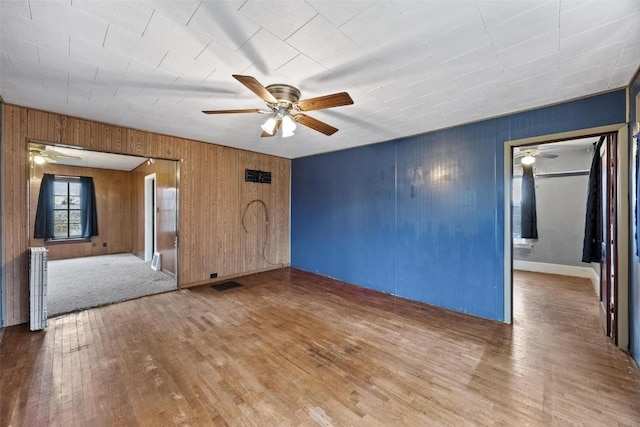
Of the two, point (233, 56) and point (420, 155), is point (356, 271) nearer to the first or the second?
point (420, 155)

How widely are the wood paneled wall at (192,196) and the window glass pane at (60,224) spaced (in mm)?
5281

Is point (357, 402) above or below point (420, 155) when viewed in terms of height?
below

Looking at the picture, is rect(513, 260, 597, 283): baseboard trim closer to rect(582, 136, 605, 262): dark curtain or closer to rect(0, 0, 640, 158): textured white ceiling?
rect(582, 136, 605, 262): dark curtain

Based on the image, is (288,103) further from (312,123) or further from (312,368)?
(312,368)

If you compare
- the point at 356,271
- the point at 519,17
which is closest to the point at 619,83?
the point at 519,17

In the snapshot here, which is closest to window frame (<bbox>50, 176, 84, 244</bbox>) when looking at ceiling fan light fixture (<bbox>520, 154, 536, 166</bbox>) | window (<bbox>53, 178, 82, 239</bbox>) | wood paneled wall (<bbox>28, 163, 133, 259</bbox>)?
window (<bbox>53, 178, 82, 239</bbox>)

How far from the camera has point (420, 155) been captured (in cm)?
392

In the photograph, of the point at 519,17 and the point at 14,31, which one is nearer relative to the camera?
→ the point at 519,17

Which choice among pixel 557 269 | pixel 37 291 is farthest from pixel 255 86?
pixel 557 269

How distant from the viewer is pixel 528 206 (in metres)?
5.80

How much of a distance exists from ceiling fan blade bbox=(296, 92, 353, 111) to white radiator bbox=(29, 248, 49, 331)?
3306 millimetres

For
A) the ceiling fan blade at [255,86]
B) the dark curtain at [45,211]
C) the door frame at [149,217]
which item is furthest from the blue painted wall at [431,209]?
the dark curtain at [45,211]

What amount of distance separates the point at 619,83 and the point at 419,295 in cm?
316

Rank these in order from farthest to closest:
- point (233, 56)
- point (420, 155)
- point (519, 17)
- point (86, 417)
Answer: point (420, 155), point (233, 56), point (86, 417), point (519, 17)
